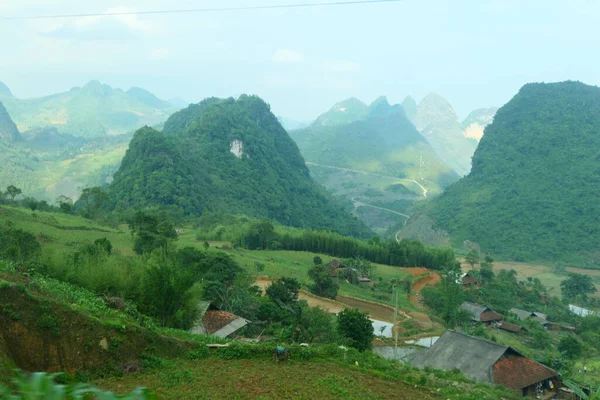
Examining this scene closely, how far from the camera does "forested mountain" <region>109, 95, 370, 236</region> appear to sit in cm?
6406

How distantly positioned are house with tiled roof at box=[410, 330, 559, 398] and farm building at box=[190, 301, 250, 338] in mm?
7646

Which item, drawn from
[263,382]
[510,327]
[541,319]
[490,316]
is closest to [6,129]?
[490,316]

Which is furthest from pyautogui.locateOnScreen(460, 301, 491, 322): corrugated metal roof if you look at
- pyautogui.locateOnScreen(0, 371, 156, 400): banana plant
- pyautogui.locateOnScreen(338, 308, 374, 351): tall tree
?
pyautogui.locateOnScreen(0, 371, 156, 400): banana plant

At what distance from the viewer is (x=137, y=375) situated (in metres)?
11.0

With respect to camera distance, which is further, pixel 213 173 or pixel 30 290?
pixel 213 173

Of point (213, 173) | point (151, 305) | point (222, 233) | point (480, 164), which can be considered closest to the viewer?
point (151, 305)

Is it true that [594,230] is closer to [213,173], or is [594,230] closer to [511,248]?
[511,248]

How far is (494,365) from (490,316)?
23.3 m

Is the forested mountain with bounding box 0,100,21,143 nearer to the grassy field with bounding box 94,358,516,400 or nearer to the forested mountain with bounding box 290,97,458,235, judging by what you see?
the forested mountain with bounding box 290,97,458,235

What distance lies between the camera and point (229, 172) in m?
81.1

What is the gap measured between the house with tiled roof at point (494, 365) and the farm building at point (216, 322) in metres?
7.65

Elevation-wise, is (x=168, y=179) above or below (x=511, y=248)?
above

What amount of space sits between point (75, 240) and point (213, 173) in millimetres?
44012

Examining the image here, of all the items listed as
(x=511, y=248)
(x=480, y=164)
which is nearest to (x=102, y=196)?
(x=511, y=248)
